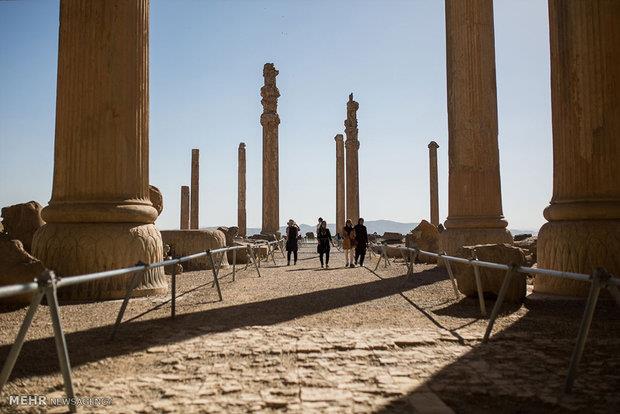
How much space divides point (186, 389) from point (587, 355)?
11.5 ft

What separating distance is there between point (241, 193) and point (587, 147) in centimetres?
3340

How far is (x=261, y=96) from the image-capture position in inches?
1257

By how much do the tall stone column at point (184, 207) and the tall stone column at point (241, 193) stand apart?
4.73 m

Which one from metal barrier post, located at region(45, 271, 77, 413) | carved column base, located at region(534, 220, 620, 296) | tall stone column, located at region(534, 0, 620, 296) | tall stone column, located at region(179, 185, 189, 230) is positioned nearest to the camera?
metal barrier post, located at region(45, 271, 77, 413)

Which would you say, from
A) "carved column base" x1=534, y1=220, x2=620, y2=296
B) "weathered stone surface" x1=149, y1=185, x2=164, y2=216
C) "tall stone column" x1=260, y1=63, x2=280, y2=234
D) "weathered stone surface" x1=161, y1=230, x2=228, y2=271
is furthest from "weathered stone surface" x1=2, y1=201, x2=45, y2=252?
"tall stone column" x1=260, y1=63, x2=280, y2=234

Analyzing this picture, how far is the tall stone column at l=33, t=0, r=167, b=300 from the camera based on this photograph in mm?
8281

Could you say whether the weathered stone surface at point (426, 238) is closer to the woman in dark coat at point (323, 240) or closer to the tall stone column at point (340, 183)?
the woman in dark coat at point (323, 240)

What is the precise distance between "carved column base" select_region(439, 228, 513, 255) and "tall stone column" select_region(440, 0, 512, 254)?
1.4 inches

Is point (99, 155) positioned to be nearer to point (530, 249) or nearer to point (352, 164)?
point (530, 249)

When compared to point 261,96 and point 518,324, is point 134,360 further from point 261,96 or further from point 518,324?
point 261,96

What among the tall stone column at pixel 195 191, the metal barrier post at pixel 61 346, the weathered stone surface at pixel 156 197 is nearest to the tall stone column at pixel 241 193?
the tall stone column at pixel 195 191

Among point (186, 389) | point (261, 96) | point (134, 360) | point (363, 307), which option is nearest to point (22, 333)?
point (186, 389)

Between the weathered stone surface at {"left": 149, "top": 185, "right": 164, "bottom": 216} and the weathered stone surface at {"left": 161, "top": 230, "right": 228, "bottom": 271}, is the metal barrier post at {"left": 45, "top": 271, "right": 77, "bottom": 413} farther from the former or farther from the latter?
the weathered stone surface at {"left": 161, "top": 230, "right": 228, "bottom": 271}

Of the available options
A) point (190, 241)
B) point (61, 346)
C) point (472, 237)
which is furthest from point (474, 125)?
point (61, 346)
